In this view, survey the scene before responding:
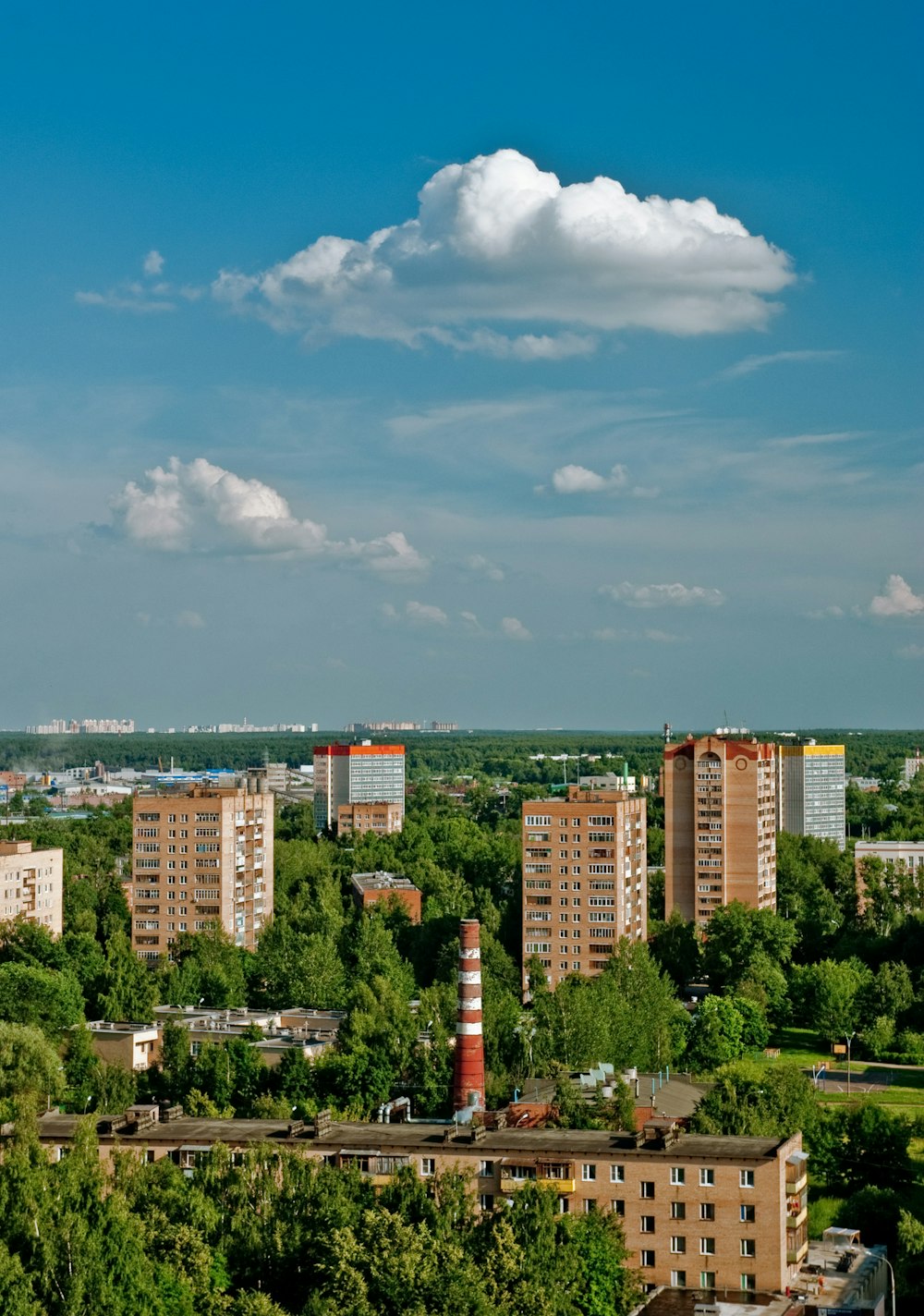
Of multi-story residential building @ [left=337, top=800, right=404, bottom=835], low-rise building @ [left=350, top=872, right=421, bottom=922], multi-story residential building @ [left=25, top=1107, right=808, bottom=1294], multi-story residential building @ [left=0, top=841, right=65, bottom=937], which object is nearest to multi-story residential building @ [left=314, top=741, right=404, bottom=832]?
multi-story residential building @ [left=337, top=800, right=404, bottom=835]

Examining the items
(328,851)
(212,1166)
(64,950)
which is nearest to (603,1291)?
(212,1166)

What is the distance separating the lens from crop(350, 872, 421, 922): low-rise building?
273 ft

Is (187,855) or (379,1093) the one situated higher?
(187,855)

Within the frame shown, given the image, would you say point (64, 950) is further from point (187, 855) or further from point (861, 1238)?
point (861, 1238)

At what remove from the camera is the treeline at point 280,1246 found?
29.4 m

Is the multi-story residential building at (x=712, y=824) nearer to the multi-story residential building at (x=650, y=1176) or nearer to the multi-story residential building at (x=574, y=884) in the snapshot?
the multi-story residential building at (x=574, y=884)

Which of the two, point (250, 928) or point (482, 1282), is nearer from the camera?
point (482, 1282)

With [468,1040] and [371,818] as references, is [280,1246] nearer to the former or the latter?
[468,1040]

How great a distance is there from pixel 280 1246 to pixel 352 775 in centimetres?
13019

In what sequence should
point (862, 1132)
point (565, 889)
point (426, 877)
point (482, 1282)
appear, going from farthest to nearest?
point (426, 877)
point (565, 889)
point (862, 1132)
point (482, 1282)

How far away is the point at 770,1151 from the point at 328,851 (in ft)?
226

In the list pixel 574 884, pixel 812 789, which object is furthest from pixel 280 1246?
pixel 812 789

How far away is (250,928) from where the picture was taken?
254 ft

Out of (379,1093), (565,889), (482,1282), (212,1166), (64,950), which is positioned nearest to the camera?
(482,1282)
